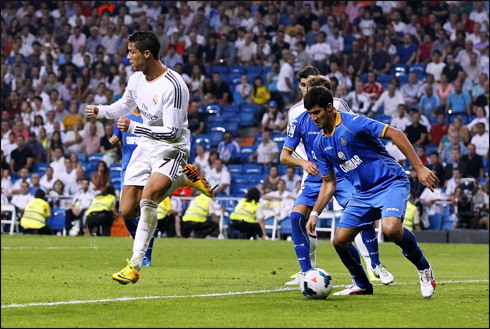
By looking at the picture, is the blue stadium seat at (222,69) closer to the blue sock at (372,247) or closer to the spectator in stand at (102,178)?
the spectator in stand at (102,178)

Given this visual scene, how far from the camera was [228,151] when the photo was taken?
24281 millimetres

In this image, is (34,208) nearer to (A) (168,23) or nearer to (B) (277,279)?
(A) (168,23)

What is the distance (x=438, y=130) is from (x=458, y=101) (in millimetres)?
1011

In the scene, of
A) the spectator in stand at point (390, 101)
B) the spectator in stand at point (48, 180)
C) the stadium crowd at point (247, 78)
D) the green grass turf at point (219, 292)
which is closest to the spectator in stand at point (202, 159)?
the stadium crowd at point (247, 78)

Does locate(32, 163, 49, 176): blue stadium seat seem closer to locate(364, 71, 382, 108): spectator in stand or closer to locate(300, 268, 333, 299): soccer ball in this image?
locate(364, 71, 382, 108): spectator in stand

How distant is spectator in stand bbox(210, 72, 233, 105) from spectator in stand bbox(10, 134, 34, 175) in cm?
535

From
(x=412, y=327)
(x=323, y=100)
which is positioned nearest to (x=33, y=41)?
(x=323, y=100)

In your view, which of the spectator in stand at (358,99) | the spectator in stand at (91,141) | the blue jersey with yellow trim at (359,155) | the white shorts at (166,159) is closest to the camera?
the blue jersey with yellow trim at (359,155)

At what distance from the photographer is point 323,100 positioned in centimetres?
806

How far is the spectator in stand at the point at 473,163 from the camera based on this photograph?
70.3ft

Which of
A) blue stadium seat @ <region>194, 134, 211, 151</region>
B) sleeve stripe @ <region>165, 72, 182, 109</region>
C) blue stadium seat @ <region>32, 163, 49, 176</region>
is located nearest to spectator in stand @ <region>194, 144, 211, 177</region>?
blue stadium seat @ <region>194, 134, 211, 151</region>

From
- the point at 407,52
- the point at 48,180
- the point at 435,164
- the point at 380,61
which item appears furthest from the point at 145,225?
the point at 407,52

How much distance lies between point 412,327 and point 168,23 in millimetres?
24172

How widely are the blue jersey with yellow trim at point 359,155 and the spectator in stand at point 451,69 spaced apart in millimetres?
15884
